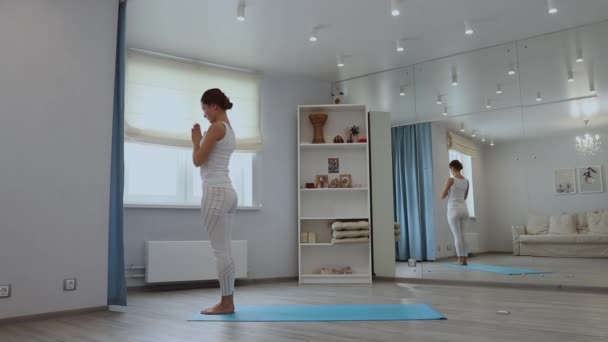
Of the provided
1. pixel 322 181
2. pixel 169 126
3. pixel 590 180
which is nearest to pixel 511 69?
pixel 590 180

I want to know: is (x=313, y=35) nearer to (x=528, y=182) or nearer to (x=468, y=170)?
(x=468, y=170)

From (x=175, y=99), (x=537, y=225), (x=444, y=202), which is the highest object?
(x=175, y=99)

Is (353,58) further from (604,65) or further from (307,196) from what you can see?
(604,65)

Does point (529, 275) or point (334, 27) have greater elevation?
point (334, 27)

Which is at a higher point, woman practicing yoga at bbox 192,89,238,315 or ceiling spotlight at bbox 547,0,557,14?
ceiling spotlight at bbox 547,0,557,14

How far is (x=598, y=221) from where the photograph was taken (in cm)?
462

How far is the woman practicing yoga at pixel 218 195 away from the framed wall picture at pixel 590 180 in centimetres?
338

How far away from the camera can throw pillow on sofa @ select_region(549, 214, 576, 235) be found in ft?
15.7

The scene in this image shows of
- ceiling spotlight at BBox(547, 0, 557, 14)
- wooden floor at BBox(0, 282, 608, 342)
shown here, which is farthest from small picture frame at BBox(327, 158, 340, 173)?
ceiling spotlight at BBox(547, 0, 557, 14)

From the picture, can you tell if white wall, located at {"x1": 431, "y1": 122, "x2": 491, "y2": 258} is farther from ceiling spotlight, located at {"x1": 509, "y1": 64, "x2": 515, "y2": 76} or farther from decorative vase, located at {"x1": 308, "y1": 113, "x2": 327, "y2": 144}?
decorative vase, located at {"x1": 308, "y1": 113, "x2": 327, "y2": 144}

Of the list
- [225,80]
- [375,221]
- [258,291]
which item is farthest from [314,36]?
[258,291]

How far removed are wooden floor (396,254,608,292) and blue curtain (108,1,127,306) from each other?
3173 mm

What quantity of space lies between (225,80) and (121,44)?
1900mm

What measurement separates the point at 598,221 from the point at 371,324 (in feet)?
9.62
